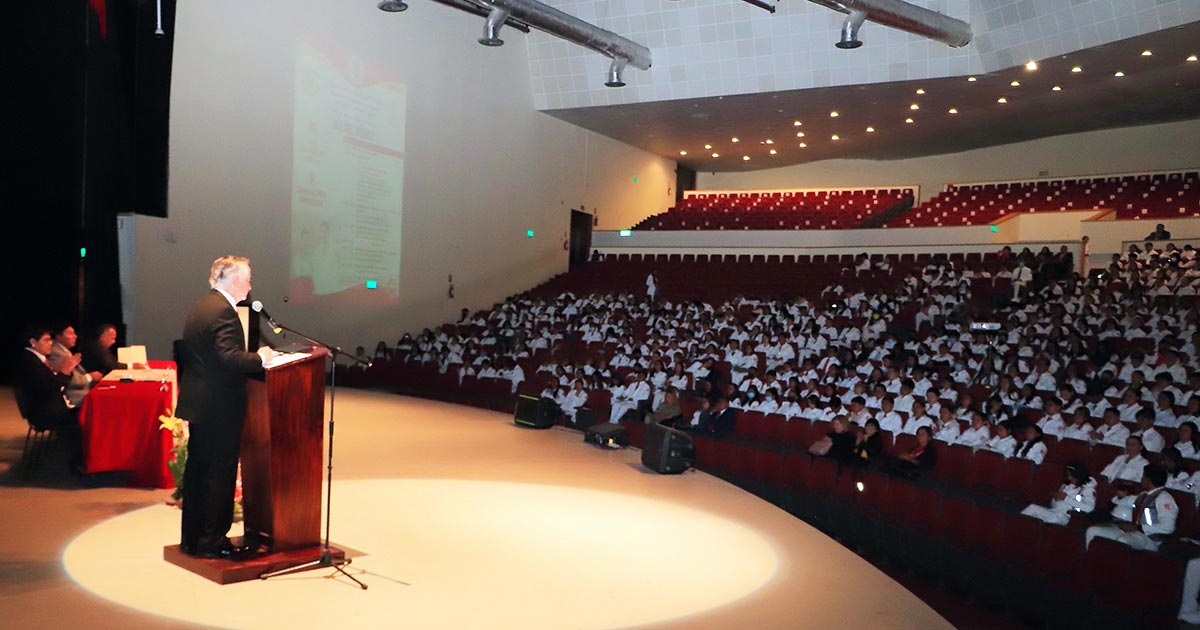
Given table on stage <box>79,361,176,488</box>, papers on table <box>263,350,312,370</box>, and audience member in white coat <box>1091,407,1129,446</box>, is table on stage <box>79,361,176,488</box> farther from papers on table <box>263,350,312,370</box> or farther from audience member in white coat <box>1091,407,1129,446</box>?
audience member in white coat <box>1091,407,1129,446</box>

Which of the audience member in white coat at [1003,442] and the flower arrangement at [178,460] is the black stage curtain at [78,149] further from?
the audience member in white coat at [1003,442]

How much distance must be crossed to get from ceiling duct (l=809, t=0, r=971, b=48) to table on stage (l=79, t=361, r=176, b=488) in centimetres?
855

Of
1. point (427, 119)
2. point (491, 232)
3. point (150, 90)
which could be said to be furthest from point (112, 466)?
point (491, 232)

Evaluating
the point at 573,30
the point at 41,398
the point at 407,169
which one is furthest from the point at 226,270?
the point at 407,169

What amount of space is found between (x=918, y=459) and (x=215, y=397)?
19.6ft

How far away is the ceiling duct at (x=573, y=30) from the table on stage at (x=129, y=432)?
310 inches

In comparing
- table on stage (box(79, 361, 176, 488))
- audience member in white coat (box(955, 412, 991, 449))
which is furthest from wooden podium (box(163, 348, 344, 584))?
audience member in white coat (box(955, 412, 991, 449))

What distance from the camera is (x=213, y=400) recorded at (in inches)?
156

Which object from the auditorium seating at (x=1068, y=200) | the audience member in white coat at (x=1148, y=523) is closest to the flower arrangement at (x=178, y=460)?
the audience member in white coat at (x=1148, y=523)

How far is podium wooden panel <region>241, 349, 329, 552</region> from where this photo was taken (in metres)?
4.05

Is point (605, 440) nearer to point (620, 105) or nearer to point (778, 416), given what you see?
point (778, 416)

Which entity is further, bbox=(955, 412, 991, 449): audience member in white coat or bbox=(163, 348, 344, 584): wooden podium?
bbox=(955, 412, 991, 449): audience member in white coat

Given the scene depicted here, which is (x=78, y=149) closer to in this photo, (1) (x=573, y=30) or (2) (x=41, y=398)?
(2) (x=41, y=398)

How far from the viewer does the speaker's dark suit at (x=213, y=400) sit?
394 centimetres
